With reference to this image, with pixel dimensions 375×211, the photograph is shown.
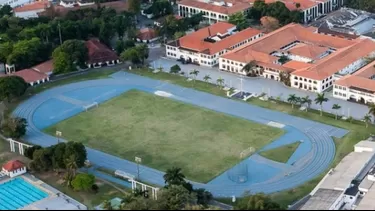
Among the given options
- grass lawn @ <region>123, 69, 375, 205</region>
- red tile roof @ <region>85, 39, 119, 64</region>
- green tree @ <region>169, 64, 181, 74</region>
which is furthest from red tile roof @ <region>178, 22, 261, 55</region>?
red tile roof @ <region>85, 39, 119, 64</region>

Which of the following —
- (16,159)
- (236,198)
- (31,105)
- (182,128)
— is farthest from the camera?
Result: (31,105)

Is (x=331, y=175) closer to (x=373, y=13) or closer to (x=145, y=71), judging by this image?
(x=145, y=71)

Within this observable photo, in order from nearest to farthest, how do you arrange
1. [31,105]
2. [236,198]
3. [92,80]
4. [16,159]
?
[236,198] < [16,159] < [31,105] < [92,80]

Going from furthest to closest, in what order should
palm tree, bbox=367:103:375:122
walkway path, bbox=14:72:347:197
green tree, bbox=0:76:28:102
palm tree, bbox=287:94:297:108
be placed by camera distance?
1. green tree, bbox=0:76:28:102
2. palm tree, bbox=287:94:297:108
3. palm tree, bbox=367:103:375:122
4. walkway path, bbox=14:72:347:197

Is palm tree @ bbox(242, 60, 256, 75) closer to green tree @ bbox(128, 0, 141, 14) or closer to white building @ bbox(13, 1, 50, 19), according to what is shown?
green tree @ bbox(128, 0, 141, 14)

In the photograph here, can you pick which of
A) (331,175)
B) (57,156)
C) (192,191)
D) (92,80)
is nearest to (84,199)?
(57,156)

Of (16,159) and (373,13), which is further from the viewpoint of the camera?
(373,13)
